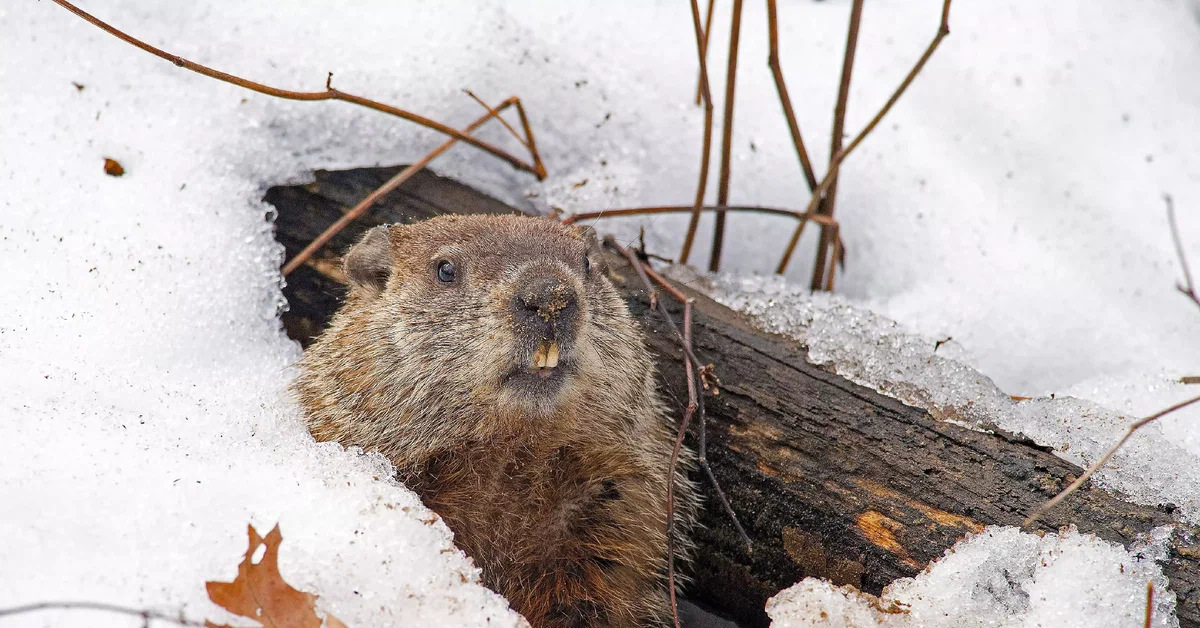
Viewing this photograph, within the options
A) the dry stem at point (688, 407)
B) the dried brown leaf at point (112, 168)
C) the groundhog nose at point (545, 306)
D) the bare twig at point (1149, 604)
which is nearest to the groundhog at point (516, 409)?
the groundhog nose at point (545, 306)

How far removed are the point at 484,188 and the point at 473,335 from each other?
4.63ft

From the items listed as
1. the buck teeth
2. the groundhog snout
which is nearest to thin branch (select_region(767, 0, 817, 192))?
the groundhog snout

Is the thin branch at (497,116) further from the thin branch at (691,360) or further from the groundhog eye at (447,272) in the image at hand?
the groundhog eye at (447,272)

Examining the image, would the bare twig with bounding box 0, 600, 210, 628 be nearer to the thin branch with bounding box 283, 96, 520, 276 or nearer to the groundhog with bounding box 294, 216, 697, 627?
the groundhog with bounding box 294, 216, 697, 627

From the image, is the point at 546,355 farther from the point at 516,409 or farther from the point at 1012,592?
the point at 1012,592

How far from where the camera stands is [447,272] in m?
3.04

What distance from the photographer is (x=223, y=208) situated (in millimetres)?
3670

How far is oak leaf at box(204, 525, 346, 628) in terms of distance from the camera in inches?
85.0

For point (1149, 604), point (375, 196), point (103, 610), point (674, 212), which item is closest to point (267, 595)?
point (103, 610)

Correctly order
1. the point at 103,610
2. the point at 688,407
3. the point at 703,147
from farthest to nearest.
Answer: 1. the point at 703,147
2. the point at 688,407
3. the point at 103,610

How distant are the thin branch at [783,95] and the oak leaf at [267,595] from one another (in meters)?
2.56

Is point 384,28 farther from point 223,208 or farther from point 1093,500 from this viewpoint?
point 1093,500

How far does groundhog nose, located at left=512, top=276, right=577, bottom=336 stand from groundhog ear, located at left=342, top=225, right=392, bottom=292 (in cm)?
82

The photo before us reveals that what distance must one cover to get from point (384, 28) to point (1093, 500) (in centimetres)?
321
